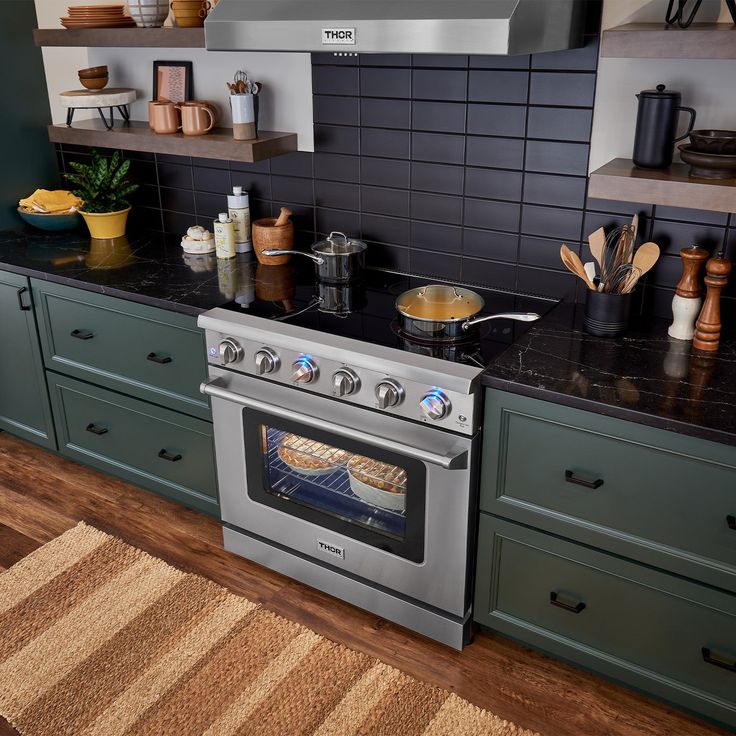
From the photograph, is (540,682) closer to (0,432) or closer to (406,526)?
(406,526)

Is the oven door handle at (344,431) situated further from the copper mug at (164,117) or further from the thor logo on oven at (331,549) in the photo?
the copper mug at (164,117)

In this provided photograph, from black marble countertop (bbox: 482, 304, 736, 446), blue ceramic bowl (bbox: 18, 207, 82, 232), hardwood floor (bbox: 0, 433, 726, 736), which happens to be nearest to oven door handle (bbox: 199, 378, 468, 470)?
black marble countertop (bbox: 482, 304, 736, 446)

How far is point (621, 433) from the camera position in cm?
192

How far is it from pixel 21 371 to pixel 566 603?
2.28m

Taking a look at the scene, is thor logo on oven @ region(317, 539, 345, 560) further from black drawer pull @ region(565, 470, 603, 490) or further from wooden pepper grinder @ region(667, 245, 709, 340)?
wooden pepper grinder @ region(667, 245, 709, 340)

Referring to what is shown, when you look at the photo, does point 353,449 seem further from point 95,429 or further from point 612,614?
point 95,429

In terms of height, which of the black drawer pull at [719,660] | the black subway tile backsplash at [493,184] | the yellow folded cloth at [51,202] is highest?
the black subway tile backsplash at [493,184]

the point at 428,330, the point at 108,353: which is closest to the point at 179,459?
the point at 108,353

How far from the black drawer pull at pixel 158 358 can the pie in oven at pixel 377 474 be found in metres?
0.77

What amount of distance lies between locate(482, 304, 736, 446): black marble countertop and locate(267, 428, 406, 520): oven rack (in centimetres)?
57

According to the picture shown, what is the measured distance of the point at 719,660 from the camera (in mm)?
1991

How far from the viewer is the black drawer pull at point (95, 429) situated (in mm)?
3057

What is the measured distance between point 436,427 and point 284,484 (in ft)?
2.14

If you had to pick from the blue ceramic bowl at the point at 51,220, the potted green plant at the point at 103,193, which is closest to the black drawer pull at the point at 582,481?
the potted green plant at the point at 103,193
